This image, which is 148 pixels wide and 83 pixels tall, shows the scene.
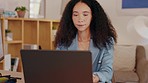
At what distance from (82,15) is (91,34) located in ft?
0.54

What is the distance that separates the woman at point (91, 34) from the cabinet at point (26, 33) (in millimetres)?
1872

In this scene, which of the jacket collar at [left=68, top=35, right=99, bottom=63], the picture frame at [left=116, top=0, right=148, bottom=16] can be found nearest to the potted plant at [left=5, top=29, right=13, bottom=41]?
the picture frame at [left=116, top=0, right=148, bottom=16]

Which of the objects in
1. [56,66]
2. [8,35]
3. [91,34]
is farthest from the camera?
[8,35]

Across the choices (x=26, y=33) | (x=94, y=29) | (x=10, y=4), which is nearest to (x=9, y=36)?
(x=26, y=33)

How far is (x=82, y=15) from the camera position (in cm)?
135

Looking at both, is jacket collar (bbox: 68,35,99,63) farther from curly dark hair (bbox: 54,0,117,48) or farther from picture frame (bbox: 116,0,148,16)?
picture frame (bbox: 116,0,148,16)

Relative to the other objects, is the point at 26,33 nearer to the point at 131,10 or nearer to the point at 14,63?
the point at 14,63

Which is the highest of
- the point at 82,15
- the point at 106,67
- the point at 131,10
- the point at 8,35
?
the point at 131,10

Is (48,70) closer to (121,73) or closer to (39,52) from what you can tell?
(39,52)

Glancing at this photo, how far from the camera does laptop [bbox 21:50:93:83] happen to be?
96cm

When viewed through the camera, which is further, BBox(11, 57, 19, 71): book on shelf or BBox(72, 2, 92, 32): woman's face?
BBox(11, 57, 19, 71): book on shelf

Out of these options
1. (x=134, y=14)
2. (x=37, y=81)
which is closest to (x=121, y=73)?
(x=134, y=14)

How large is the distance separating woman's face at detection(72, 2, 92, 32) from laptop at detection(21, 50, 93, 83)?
41 centimetres

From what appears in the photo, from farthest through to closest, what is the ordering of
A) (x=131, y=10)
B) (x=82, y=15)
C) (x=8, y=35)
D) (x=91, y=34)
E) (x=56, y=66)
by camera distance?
(x=131, y=10) → (x=8, y=35) → (x=91, y=34) → (x=82, y=15) → (x=56, y=66)
